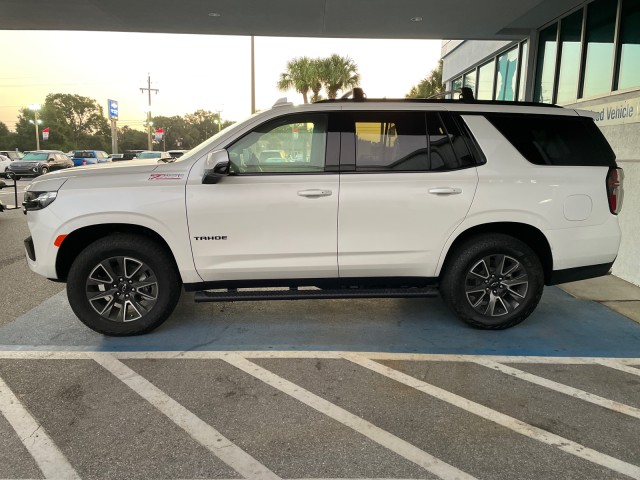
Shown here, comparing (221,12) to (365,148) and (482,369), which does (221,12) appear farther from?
(482,369)

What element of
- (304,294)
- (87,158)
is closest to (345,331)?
(304,294)

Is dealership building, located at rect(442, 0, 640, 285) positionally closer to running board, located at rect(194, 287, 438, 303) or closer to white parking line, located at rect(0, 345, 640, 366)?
white parking line, located at rect(0, 345, 640, 366)

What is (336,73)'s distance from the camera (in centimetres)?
3244

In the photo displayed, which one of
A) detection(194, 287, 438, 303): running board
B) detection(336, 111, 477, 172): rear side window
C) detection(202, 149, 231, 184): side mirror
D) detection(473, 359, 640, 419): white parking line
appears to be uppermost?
detection(336, 111, 477, 172): rear side window

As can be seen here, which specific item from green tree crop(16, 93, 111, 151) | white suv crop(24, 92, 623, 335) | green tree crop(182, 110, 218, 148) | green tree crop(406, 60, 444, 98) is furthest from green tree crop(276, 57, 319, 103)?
green tree crop(182, 110, 218, 148)

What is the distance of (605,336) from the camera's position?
14.6ft

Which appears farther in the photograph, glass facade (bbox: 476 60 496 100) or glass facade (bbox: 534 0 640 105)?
glass facade (bbox: 476 60 496 100)

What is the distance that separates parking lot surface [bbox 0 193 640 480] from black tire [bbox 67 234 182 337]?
0.17 meters

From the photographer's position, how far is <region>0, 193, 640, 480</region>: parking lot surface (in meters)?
2.58

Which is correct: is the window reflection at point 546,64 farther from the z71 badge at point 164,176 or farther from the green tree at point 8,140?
the green tree at point 8,140

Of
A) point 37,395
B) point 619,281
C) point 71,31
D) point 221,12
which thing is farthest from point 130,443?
point 71,31

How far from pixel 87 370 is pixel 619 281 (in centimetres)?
622

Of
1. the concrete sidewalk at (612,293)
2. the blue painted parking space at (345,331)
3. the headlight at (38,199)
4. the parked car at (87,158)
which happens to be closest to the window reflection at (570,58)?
the concrete sidewalk at (612,293)

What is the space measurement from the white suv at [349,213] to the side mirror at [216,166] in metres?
0.01
